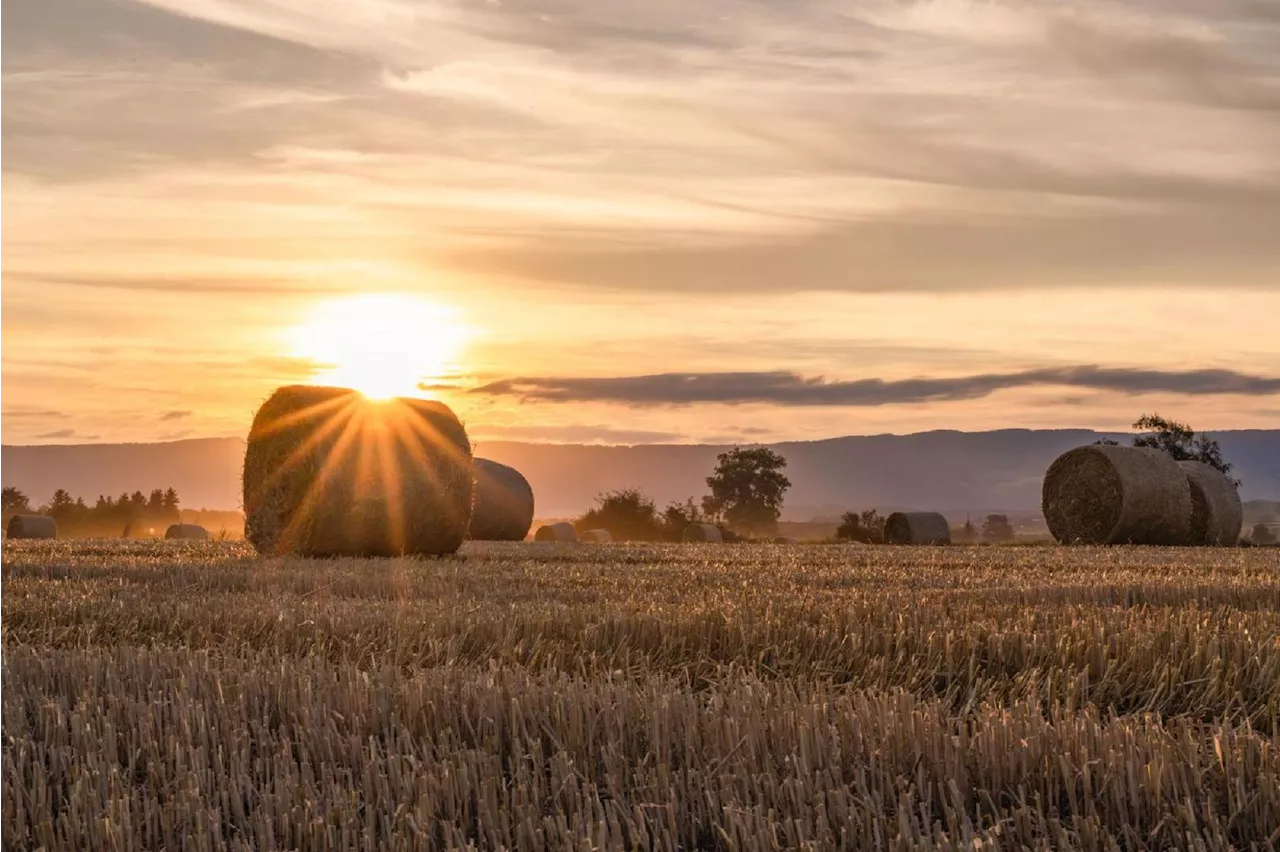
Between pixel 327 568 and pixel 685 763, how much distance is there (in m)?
9.98

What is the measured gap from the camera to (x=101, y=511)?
47.4 meters

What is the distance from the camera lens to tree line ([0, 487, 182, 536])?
1809 inches

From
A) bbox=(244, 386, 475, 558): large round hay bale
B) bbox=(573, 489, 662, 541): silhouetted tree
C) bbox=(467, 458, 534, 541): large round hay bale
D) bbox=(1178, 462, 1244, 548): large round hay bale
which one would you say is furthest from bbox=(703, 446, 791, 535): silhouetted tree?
bbox=(244, 386, 475, 558): large round hay bale

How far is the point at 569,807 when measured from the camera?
3713mm

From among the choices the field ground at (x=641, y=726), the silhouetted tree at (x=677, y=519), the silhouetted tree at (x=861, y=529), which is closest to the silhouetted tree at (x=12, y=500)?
the silhouetted tree at (x=677, y=519)

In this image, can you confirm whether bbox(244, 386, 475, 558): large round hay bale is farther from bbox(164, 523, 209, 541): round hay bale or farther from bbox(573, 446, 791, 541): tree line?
bbox(573, 446, 791, 541): tree line

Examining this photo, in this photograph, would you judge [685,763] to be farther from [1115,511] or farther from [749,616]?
[1115,511]

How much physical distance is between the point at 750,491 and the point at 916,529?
2811 centimetres

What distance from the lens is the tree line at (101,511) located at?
4594 centimetres

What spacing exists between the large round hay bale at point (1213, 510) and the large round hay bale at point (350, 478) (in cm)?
1667

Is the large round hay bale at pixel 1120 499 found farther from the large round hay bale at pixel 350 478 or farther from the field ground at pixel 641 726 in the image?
the field ground at pixel 641 726

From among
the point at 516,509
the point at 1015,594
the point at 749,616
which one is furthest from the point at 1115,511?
the point at 749,616

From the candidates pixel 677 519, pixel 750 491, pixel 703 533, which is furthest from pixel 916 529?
pixel 750 491

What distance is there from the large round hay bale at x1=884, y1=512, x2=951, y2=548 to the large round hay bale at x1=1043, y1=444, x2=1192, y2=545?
452cm
